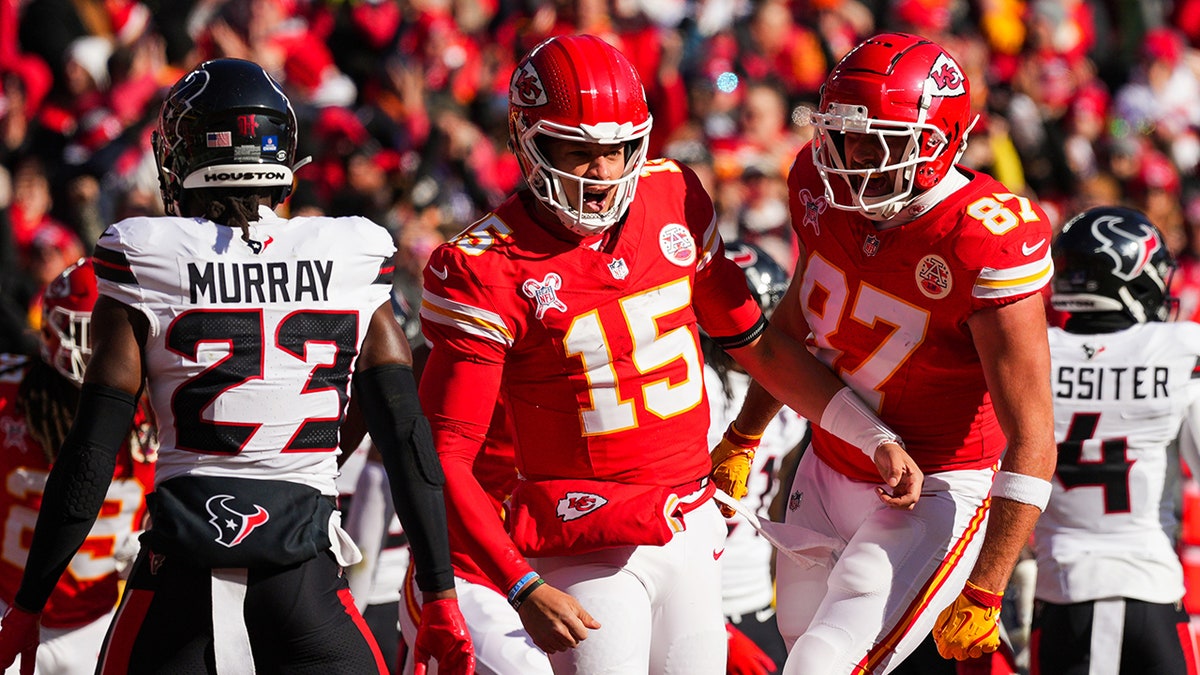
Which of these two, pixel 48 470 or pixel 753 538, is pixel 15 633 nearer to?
pixel 48 470

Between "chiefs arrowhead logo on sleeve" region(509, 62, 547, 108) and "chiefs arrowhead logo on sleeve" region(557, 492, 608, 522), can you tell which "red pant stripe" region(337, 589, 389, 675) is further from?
"chiefs arrowhead logo on sleeve" region(509, 62, 547, 108)

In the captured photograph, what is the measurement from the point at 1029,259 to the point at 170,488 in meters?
2.01

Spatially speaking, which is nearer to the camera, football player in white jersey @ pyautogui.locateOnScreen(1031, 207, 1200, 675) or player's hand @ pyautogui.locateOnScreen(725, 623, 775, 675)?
football player in white jersey @ pyautogui.locateOnScreen(1031, 207, 1200, 675)

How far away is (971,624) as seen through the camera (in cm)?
358

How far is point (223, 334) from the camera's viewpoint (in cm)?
309

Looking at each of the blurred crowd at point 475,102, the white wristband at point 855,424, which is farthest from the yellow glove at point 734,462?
the blurred crowd at point 475,102

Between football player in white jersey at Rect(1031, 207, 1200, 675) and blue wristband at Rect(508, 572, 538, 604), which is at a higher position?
blue wristband at Rect(508, 572, 538, 604)

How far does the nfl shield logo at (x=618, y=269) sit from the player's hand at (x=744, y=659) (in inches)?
63.2

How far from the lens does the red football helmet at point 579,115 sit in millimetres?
3494

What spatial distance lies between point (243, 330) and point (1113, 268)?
2859 mm

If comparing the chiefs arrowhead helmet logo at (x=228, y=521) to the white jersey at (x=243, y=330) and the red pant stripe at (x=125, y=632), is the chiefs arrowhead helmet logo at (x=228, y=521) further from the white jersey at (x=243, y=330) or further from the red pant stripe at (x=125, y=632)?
the red pant stripe at (x=125, y=632)

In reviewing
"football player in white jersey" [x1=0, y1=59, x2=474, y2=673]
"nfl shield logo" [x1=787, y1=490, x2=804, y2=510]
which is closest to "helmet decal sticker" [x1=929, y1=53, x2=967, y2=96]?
"nfl shield logo" [x1=787, y1=490, x2=804, y2=510]

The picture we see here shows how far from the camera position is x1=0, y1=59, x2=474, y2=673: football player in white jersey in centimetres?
307

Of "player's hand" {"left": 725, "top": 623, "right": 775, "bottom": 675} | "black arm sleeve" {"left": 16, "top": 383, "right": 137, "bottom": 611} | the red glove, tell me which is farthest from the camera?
"player's hand" {"left": 725, "top": 623, "right": 775, "bottom": 675}
